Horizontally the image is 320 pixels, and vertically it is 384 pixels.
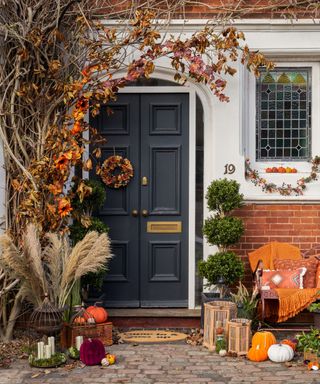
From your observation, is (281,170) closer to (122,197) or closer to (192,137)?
(192,137)

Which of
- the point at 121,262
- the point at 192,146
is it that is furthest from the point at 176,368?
the point at 192,146

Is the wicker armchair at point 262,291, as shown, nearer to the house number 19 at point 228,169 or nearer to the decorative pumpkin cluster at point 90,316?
the house number 19 at point 228,169

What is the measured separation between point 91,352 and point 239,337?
4.93 feet

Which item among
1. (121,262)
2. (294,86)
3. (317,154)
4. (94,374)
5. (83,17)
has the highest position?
(83,17)

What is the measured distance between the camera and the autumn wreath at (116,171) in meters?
9.86

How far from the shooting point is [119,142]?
9992mm

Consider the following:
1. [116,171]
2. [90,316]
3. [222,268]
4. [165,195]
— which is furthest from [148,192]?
[90,316]

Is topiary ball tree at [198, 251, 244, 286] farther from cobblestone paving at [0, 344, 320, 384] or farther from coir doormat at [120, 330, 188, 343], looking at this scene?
cobblestone paving at [0, 344, 320, 384]

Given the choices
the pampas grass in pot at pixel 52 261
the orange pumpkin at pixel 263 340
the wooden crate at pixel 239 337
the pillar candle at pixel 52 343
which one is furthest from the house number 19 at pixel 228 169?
the pillar candle at pixel 52 343

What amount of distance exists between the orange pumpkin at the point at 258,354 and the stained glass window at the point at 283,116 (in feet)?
9.03

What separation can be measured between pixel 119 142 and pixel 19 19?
1.94 metres

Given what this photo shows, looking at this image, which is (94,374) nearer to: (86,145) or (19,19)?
(86,145)

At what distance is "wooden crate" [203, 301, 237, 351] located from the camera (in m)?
8.55

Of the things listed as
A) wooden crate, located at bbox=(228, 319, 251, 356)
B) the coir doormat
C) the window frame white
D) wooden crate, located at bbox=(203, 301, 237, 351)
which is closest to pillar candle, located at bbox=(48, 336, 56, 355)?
the coir doormat
